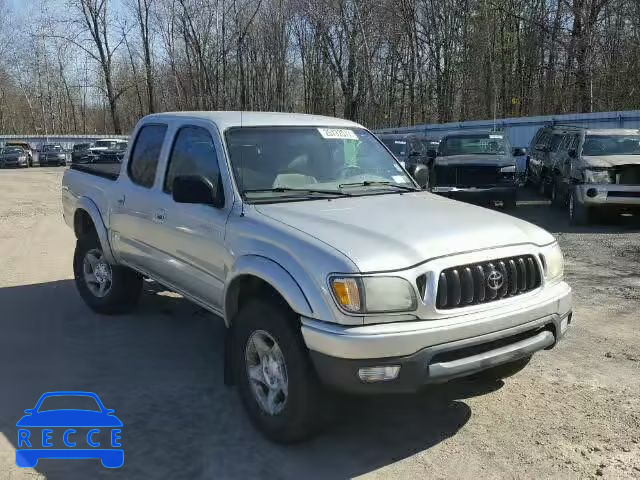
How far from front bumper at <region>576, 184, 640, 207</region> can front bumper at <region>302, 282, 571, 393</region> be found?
8.90 m

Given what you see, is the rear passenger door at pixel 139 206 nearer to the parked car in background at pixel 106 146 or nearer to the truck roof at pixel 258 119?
the truck roof at pixel 258 119

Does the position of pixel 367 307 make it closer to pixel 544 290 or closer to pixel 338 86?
pixel 544 290

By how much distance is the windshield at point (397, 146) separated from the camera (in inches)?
751

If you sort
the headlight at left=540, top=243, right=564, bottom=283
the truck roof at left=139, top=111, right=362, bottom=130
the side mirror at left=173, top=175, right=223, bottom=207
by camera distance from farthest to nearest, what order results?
the truck roof at left=139, top=111, right=362, bottom=130
the side mirror at left=173, top=175, right=223, bottom=207
the headlight at left=540, top=243, right=564, bottom=283

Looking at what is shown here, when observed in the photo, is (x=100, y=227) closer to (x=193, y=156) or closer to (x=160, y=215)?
(x=160, y=215)

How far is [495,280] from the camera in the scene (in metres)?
3.56

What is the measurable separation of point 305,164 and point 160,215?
1267 mm

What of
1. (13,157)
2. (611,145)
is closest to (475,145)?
(611,145)

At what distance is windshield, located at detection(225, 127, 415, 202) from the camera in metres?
4.44

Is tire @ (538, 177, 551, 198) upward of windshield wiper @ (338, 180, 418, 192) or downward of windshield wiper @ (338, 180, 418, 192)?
downward

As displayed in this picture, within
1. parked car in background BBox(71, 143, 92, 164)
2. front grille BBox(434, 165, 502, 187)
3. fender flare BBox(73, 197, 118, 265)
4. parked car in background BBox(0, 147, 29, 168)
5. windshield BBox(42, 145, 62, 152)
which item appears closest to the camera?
fender flare BBox(73, 197, 118, 265)

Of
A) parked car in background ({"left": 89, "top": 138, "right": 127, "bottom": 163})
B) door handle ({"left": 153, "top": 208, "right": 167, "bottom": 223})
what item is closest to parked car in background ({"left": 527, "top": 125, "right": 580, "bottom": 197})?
door handle ({"left": 153, "top": 208, "right": 167, "bottom": 223})

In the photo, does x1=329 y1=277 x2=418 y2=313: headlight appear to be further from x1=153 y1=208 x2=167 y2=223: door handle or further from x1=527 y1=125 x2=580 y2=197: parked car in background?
x1=527 y1=125 x2=580 y2=197: parked car in background

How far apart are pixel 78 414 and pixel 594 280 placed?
623 cm
